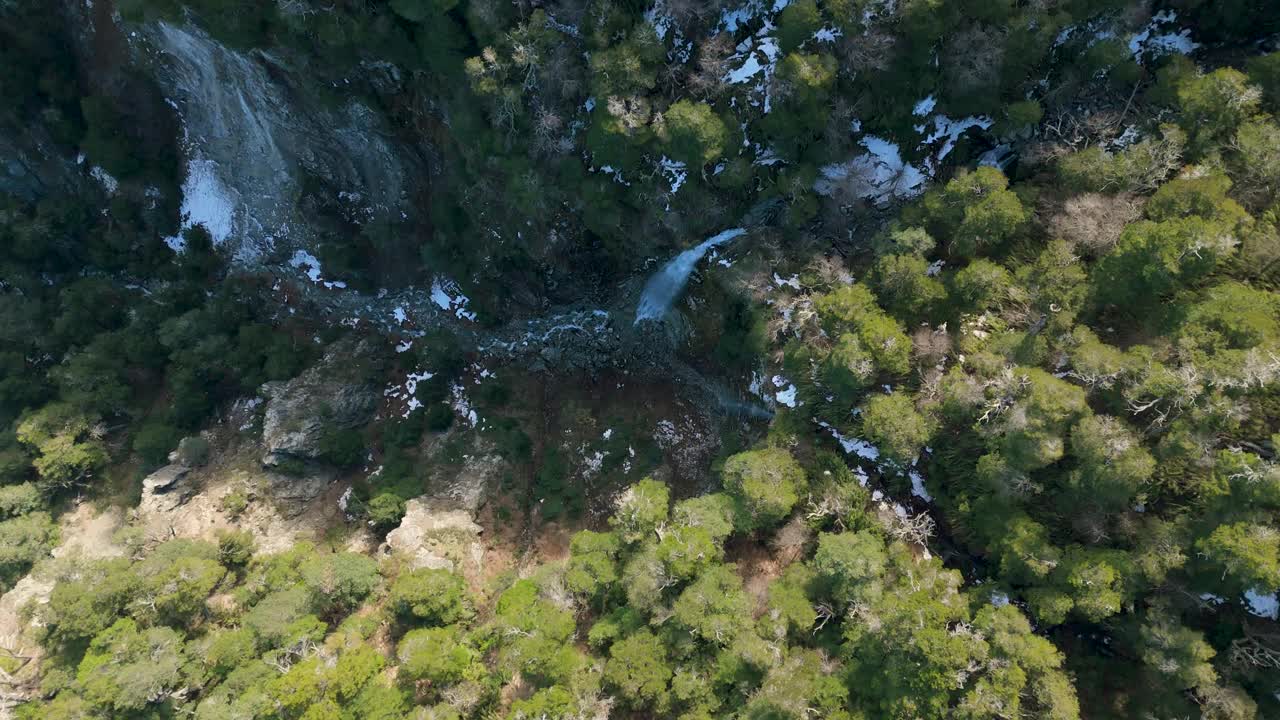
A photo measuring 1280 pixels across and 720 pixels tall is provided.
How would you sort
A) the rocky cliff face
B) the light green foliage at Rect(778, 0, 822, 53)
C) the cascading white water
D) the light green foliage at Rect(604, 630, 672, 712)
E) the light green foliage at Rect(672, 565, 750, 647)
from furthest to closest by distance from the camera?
the rocky cliff face, the cascading white water, the light green foliage at Rect(778, 0, 822, 53), the light green foliage at Rect(604, 630, 672, 712), the light green foliage at Rect(672, 565, 750, 647)

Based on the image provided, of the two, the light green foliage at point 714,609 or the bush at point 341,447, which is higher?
the bush at point 341,447

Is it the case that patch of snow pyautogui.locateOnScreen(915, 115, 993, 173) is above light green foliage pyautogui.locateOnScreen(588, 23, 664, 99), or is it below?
below

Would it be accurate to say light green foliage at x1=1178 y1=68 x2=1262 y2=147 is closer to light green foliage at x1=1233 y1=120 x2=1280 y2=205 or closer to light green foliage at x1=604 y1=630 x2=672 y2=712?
light green foliage at x1=1233 y1=120 x2=1280 y2=205

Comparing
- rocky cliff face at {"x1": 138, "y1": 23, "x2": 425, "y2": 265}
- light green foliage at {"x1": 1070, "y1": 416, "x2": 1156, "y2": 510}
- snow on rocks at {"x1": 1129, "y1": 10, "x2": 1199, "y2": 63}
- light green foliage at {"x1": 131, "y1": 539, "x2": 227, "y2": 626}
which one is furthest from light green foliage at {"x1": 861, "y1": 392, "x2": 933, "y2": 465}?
light green foliage at {"x1": 131, "y1": 539, "x2": 227, "y2": 626}

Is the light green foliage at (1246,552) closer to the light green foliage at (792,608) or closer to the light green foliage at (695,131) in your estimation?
the light green foliage at (792,608)

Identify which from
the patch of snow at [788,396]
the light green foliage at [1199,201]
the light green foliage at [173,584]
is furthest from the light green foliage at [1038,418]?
the light green foliage at [173,584]

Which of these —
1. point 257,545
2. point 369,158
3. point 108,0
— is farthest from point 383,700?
point 108,0

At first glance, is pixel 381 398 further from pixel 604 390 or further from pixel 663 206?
pixel 663 206

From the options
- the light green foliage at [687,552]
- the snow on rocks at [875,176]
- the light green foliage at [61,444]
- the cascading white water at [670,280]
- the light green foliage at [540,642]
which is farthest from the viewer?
the light green foliage at [61,444]
